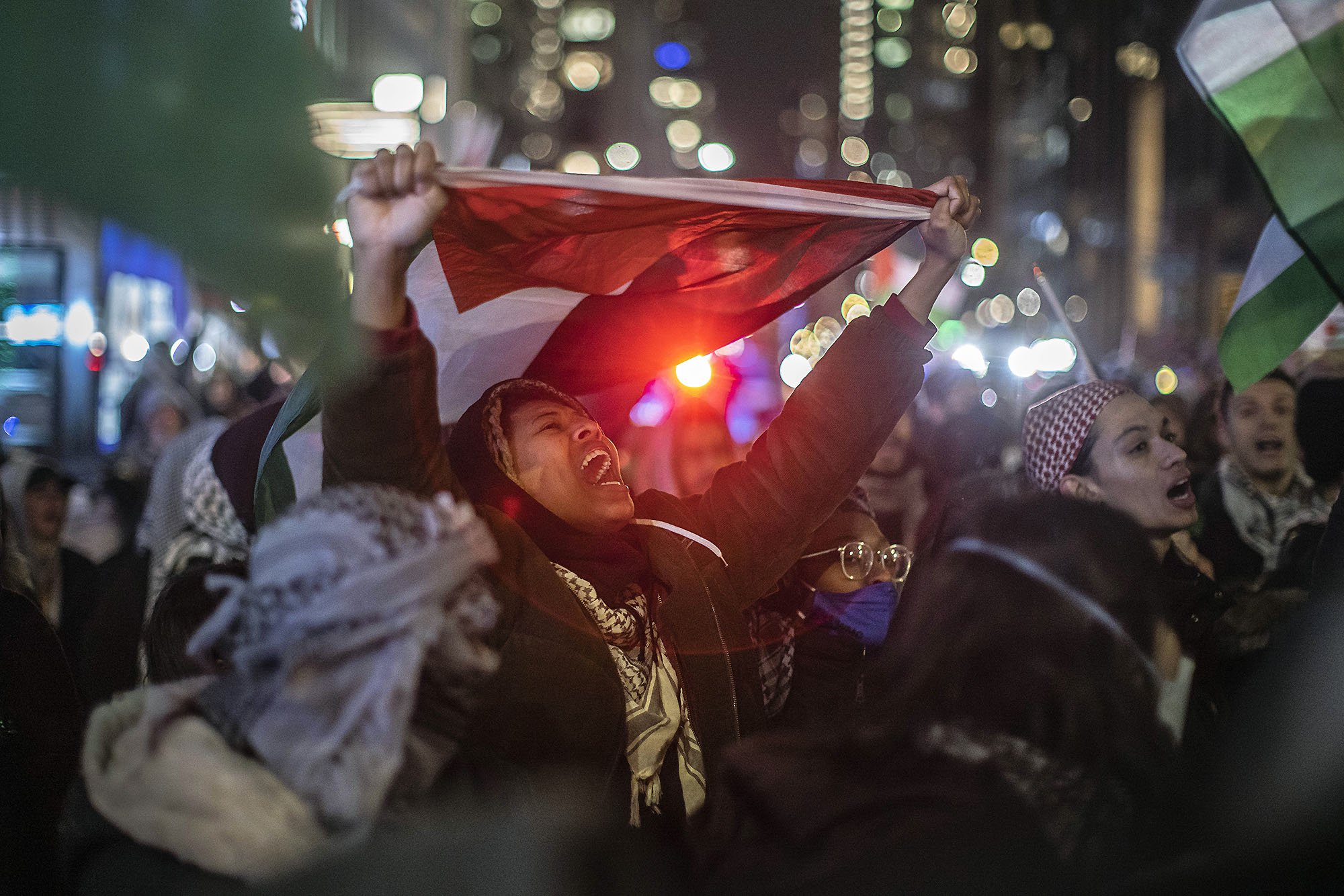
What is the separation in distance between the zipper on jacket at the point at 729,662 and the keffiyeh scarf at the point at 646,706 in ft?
0.37

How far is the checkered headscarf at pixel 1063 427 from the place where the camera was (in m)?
3.26

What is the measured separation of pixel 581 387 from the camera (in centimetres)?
367

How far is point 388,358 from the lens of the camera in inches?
86.0

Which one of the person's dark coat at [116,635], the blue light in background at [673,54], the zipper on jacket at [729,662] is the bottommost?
the person's dark coat at [116,635]

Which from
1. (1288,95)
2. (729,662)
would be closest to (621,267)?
(729,662)

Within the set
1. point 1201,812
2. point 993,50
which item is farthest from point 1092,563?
point 993,50

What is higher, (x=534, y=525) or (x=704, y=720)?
(x=534, y=525)

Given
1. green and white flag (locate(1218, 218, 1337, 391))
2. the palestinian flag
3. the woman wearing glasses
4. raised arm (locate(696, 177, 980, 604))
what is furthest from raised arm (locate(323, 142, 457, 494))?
green and white flag (locate(1218, 218, 1337, 391))

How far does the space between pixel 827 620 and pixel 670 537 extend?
2.12 feet

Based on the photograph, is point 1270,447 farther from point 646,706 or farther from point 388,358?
point 388,358

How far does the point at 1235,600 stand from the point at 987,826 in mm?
1518

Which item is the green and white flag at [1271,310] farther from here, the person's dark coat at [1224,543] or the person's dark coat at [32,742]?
the person's dark coat at [32,742]

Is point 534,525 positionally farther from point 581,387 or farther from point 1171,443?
point 1171,443

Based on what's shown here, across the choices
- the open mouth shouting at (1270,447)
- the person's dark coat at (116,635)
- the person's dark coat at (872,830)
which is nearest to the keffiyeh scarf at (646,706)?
the person's dark coat at (872,830)
